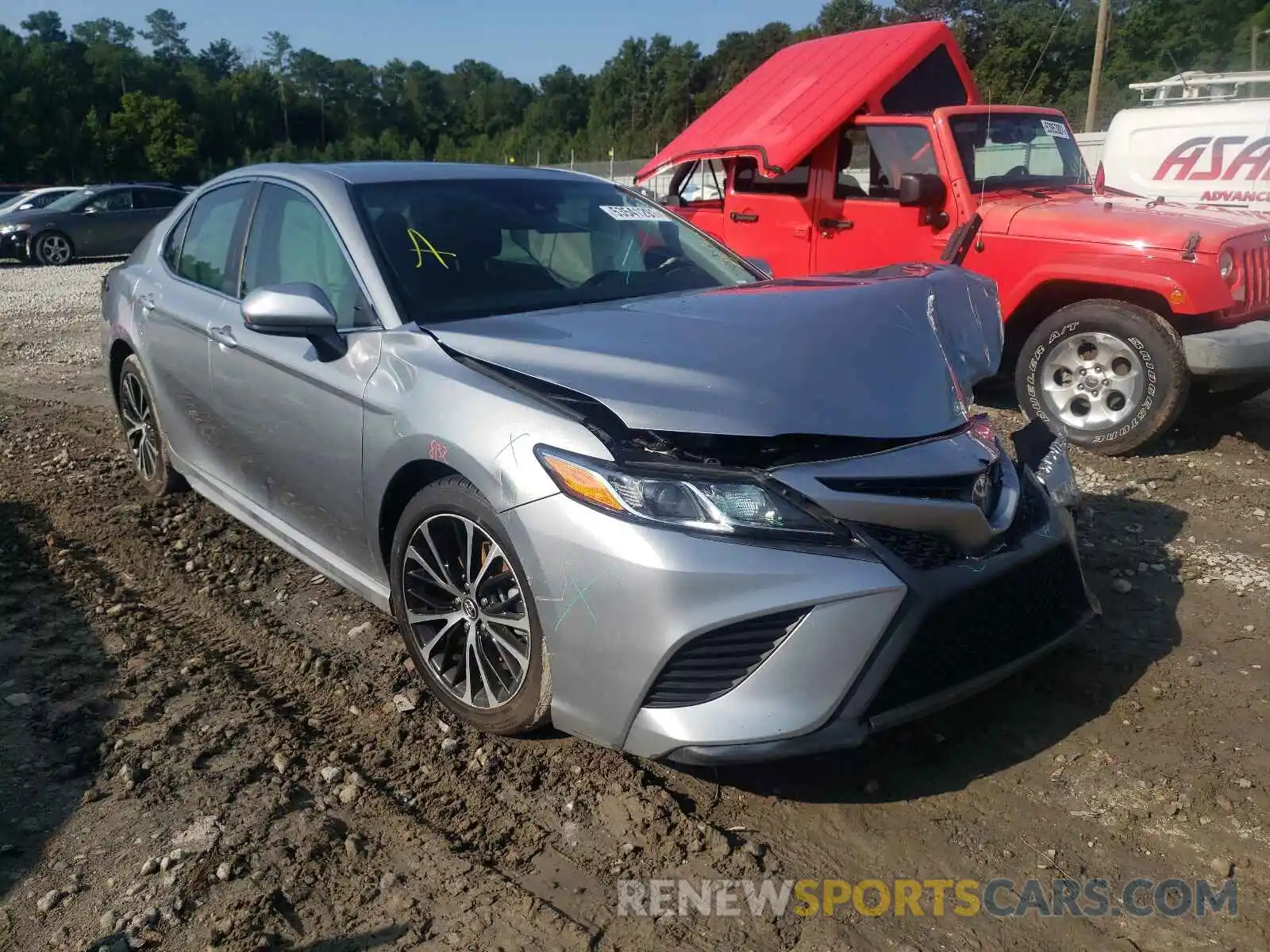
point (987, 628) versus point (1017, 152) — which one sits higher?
point (1017, 152)

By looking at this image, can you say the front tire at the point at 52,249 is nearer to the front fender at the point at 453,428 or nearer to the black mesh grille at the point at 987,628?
the front fender at the point at 453,428

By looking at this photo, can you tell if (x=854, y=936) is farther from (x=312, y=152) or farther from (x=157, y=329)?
(x=312, y=152)

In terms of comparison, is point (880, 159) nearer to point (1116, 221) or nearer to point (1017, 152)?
point (1017, 152)

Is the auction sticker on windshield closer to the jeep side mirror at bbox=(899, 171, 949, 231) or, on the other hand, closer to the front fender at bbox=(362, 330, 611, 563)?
the front fender at bbox=(362, 330, 611, 563)

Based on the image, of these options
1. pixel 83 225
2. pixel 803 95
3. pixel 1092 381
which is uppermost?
pixel 803 95

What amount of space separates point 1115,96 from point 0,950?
25.3 metres

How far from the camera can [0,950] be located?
2.24 m

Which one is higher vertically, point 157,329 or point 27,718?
point 157,329

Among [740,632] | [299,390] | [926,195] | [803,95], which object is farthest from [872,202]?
[740,632]

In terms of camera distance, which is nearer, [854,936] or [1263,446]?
[854,936]

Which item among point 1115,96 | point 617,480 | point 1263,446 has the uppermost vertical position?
point 1115,96

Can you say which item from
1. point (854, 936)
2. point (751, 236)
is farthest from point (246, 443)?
point (751, 236)

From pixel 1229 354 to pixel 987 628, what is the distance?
3695mm

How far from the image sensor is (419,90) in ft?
327
